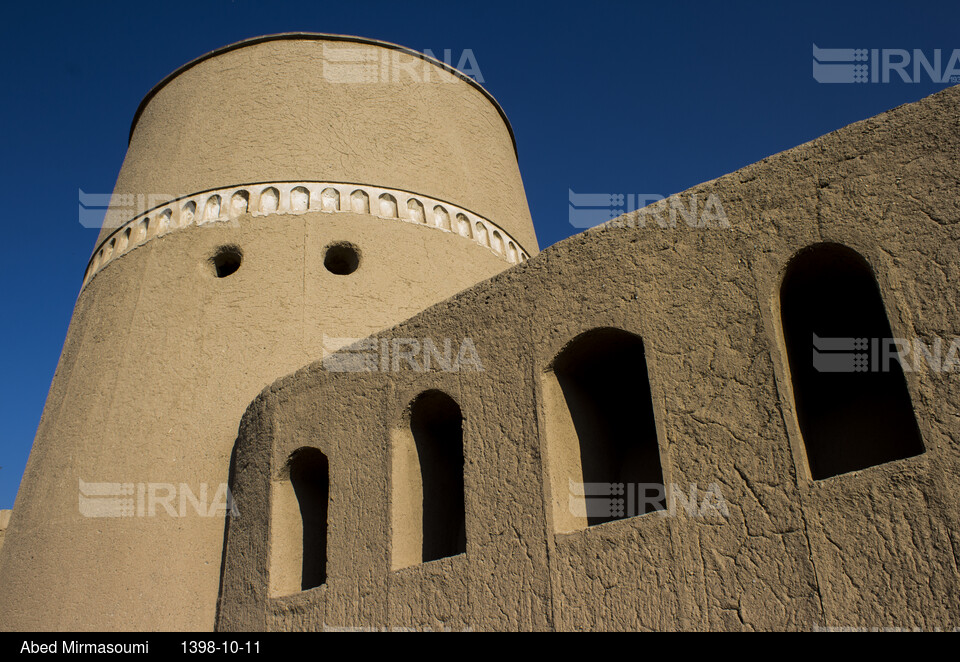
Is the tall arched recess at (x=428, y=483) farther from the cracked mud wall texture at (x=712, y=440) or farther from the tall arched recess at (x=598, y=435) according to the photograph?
the tall arched recess at (x=598, y=435)

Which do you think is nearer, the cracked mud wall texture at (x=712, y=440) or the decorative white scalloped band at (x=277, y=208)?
the cracked mud wall texture at (x=712, y=440)

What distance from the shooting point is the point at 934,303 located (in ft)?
11.5

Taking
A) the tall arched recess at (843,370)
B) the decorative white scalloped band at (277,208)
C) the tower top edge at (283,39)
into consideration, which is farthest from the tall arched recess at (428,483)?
the tower top edge at (283,39)

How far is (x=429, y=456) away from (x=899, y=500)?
2.94 metres

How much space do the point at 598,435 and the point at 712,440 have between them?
112cm

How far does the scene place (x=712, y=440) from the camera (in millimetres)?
3992

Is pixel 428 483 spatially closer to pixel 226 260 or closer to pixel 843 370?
pixel 843 370

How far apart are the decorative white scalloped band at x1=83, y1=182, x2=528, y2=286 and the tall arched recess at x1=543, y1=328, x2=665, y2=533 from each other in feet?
11.1

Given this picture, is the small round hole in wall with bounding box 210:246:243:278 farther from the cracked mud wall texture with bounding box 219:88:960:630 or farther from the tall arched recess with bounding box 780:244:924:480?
the tall arched recess with bounding box 780:244:924:480

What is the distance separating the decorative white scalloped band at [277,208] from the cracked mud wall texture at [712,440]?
8.25 feet

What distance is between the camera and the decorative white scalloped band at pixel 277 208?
7707mm
